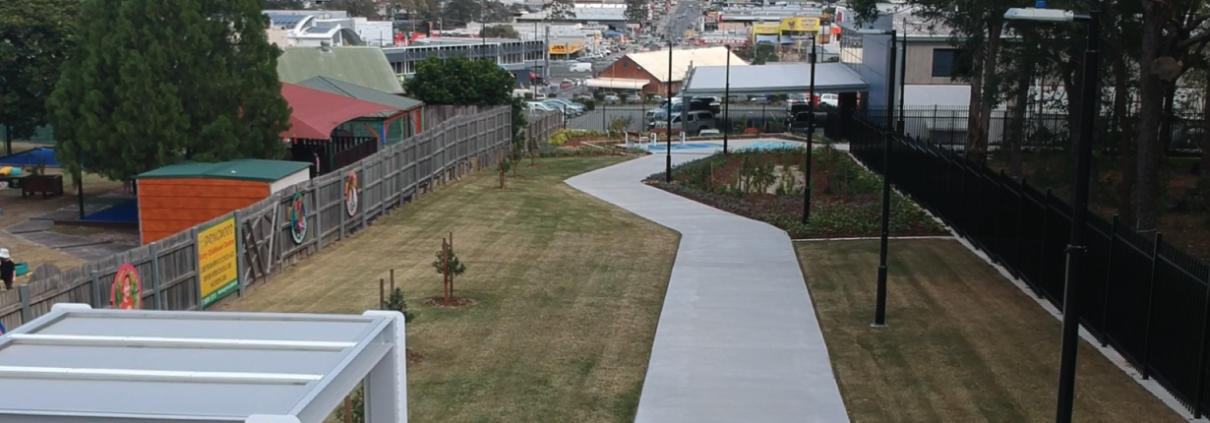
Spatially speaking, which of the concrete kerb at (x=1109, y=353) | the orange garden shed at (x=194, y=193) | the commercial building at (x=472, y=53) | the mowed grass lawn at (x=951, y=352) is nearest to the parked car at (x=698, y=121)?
the commercial building at (x=472, y=53)

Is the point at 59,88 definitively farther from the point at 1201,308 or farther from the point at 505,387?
the point at 1201,308

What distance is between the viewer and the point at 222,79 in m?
29.6

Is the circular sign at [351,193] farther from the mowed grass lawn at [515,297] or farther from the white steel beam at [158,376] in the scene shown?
the white steel beam at [158,376]

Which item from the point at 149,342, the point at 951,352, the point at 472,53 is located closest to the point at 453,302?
the point at 951,352

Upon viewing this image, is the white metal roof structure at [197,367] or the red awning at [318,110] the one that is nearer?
the white metal roof structure at [197,367]

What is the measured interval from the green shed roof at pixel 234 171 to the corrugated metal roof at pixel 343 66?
75.1 ft

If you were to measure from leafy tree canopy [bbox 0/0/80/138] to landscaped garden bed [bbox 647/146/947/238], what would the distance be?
844 inches

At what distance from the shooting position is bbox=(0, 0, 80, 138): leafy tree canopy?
40.5m

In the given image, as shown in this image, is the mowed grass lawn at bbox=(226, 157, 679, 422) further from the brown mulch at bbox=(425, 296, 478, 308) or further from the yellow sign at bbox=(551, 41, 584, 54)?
the yellow sign at bbox=(551, 41, 584, 54)

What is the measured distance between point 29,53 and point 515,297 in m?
29.4

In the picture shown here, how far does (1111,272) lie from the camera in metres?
15.7

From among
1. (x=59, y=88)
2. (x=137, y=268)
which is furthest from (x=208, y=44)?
(x=137, y=268)

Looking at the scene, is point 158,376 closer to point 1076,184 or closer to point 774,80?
point 1076,184

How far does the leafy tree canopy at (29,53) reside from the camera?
133ft
